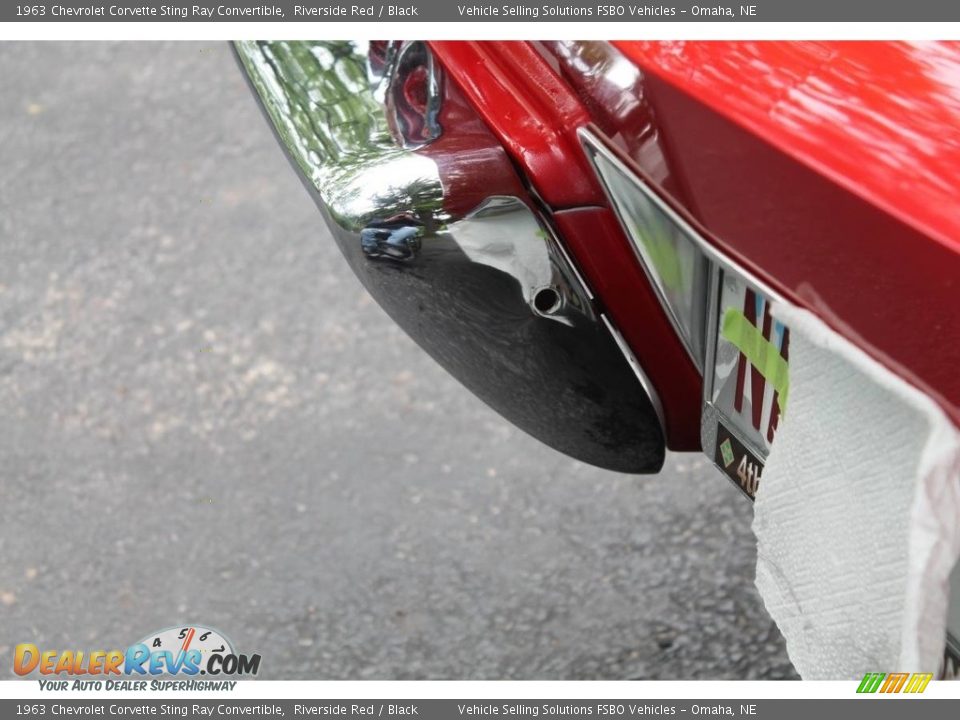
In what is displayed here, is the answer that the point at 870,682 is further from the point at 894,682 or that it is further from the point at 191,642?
the point at 191,642

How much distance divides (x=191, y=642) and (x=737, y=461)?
1.00m

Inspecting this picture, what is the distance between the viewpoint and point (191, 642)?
1985 millimetres

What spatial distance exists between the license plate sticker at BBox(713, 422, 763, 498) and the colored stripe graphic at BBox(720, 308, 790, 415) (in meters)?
0.13

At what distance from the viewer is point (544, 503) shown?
7.82 feet

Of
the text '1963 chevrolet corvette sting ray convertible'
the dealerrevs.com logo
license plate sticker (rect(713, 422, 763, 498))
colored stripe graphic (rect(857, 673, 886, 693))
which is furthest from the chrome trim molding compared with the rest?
the dealerrevs.com logo

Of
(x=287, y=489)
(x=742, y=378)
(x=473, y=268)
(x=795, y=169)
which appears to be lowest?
(x=287, y=489)

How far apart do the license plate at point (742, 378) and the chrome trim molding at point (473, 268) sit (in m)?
0.16

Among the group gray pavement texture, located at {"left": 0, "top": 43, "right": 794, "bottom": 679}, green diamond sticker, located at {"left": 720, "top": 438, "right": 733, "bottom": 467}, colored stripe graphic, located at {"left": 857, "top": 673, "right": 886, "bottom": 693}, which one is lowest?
gray pavement texture, located at {"left": 0, "top": 43, "right": 794, "bottom": 679}

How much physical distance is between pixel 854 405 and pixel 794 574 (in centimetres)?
22

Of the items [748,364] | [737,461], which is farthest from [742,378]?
[737,461]

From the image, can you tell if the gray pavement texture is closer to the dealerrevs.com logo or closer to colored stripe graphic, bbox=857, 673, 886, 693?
the dealerrevs.com logo

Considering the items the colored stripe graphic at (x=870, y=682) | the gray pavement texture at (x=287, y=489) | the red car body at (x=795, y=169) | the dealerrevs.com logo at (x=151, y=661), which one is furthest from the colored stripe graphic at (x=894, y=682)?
the dealerrevs.com logo at (x=151, y=661)

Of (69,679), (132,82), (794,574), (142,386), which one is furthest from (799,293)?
(132,82)

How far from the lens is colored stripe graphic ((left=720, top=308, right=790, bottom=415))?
A: 1284 mm
